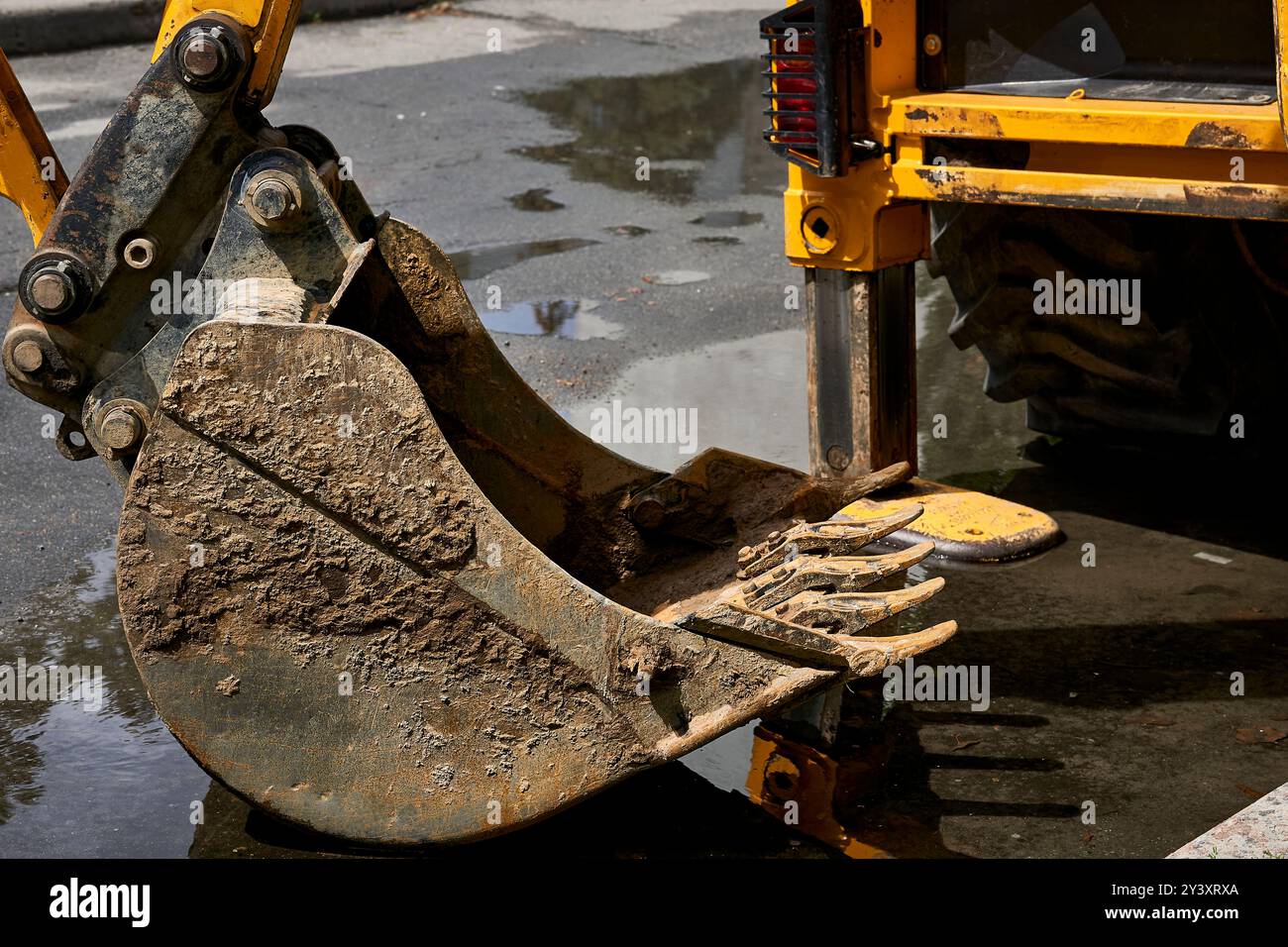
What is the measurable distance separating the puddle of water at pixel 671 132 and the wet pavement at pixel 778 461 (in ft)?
0.13

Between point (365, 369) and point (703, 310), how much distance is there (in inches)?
127

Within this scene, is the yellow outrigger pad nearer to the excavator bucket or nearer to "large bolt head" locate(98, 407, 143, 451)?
the excavator bucket

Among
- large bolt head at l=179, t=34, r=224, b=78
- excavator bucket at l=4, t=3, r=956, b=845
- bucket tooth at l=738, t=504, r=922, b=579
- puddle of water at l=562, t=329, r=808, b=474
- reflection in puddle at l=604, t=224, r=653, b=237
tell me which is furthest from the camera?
reflection in puddle at l=604, t=224, r=653, b=237

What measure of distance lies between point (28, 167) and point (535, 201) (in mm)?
4107

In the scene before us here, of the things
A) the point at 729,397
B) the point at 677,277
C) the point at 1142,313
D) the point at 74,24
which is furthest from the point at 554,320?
the point at 74,24

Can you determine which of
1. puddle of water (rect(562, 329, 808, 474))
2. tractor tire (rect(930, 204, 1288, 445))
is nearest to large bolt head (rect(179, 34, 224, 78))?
puddle of water (rect(562, 329, 808, 474))

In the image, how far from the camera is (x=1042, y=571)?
3717 mm

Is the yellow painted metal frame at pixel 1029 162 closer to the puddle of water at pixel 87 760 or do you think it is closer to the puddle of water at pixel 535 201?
the puddle of water at pixel 87 760

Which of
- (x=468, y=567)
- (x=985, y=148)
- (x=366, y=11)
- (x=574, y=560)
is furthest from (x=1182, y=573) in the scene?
(x=366, y=11)

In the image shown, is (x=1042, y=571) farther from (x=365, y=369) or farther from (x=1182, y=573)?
(x=365, y=369)

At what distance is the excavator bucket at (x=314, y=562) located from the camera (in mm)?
2408

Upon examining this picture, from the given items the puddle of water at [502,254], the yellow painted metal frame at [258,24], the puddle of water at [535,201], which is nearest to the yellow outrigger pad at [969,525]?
the yellow painted metal frame at [258,24]

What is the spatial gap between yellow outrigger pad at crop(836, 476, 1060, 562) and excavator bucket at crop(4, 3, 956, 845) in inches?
38.9

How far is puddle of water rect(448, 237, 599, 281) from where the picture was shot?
19.5 feet
